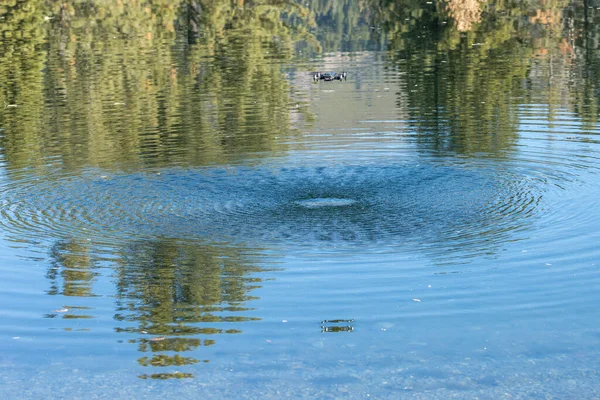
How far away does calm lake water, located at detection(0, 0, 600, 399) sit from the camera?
1191 centimetres

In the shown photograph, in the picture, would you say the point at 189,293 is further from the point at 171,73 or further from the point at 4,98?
the point at 171,73

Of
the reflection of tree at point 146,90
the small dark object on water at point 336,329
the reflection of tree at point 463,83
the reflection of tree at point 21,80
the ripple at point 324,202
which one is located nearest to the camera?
the small dark object on water at point 336,329

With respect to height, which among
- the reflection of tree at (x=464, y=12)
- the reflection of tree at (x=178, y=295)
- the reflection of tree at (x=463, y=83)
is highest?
the reflection of tree at (x=464, y=12)

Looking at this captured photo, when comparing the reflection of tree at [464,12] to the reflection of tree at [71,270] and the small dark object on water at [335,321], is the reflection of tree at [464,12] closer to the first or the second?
the reflection of tree at [71,270]

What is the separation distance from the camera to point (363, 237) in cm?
1700

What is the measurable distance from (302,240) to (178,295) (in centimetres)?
306

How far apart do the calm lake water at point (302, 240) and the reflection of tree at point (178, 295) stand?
45 millimetres

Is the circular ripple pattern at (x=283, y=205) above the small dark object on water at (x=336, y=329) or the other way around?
above

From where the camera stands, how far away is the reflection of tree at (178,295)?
12.8 meters

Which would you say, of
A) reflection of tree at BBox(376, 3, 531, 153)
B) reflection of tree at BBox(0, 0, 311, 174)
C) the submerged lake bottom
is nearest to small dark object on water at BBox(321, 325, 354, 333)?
the submerged lake bottom

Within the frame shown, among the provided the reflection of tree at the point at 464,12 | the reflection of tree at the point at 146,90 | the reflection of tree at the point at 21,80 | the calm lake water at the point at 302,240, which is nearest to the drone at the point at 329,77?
the calm lake water at the point at 302,240

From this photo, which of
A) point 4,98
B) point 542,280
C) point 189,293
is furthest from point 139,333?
point 4,98

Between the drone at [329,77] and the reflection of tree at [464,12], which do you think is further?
the reflection of tree at [464,12]

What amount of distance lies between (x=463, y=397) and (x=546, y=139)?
16.4 metres
